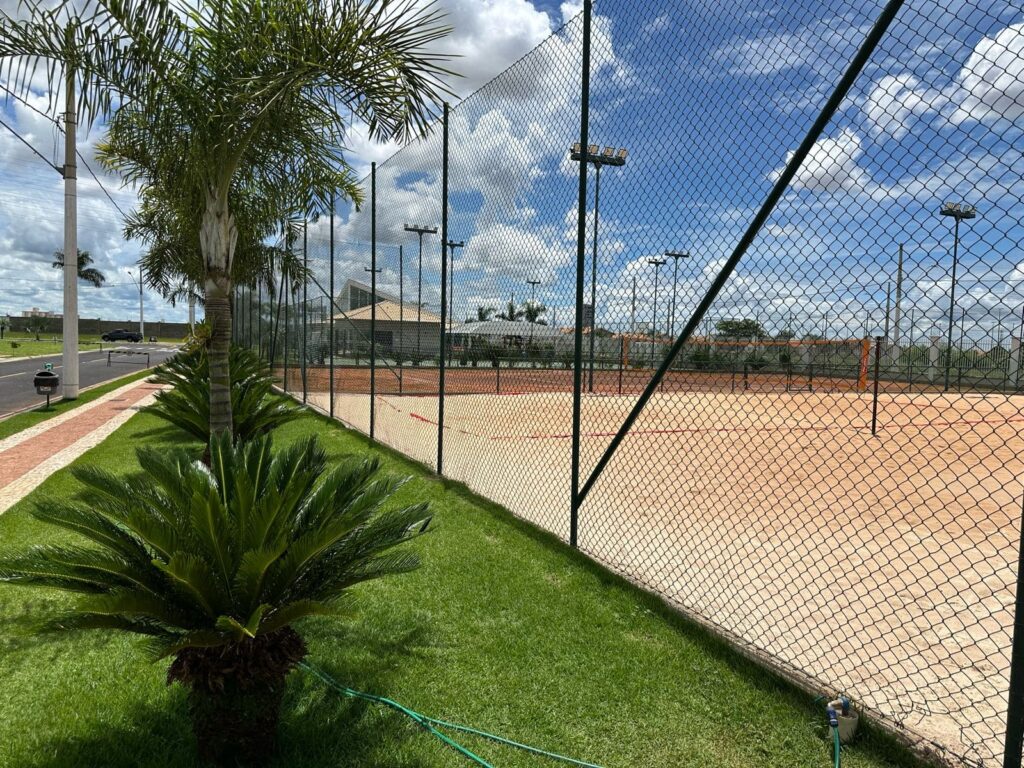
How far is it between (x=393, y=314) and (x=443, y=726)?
9869mm

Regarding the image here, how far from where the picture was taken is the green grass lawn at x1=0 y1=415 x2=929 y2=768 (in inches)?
104

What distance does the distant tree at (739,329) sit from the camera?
3.82 meters

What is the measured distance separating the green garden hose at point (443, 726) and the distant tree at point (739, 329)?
7.88ft

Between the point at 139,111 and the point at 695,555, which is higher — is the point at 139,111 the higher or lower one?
the higher one

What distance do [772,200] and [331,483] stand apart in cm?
250

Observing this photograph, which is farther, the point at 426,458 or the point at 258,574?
the point at 426,458

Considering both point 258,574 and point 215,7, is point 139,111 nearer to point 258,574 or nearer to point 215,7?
point 215,7

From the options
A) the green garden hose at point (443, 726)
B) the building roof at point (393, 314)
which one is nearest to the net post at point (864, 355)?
the green garden hose at point (443, 726)

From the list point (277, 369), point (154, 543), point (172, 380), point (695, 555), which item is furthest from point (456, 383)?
point (277, 369)

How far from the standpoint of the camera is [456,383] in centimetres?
1024

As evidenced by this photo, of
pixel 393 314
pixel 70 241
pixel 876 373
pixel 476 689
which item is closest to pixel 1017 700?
pixel 476 689

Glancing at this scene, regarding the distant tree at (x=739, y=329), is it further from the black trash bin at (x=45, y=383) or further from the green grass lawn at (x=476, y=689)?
the black trash bin at (x=45, y=383)

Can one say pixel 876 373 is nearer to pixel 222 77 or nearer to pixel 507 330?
pixel 507 330

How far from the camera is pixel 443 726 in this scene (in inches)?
111
